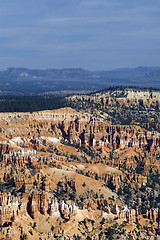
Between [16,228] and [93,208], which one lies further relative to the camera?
[93,208]

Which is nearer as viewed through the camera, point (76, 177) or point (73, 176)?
point (76, 177)

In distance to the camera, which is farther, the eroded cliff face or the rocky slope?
the eroded cliff face

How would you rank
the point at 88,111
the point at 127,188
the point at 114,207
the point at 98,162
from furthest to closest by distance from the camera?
the point at 88,111
the point at 98,162
the point at 127,188
the point at 114,207

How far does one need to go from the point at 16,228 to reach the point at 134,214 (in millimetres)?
24399

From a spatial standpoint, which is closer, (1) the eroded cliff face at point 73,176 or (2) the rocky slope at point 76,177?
(2) the rocky slope at point 76,177

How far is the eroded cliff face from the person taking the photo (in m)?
103

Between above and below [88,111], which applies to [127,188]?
below

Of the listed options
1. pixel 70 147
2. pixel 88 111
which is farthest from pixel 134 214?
pixel 88 111

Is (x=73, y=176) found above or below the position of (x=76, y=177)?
above

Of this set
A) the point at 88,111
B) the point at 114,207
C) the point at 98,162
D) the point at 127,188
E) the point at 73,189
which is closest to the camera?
the point at 114,207

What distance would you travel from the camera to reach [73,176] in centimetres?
13712

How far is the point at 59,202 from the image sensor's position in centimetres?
11412

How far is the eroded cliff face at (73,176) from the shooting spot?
4050 inches

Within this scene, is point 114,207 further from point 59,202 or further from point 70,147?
point 70,147
